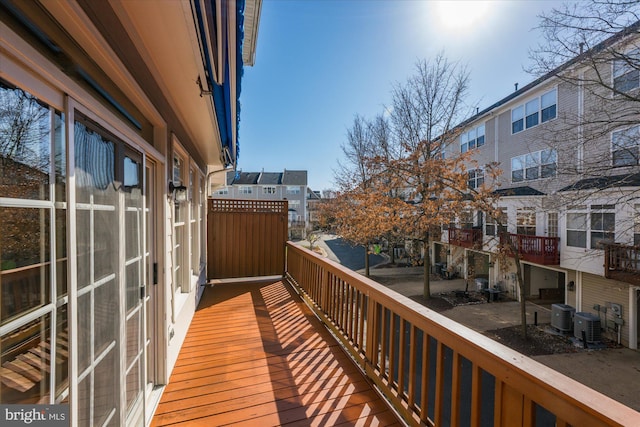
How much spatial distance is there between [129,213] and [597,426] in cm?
218

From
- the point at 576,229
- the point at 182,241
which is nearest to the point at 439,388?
the point at 182,241

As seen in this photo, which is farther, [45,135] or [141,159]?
[141,159]

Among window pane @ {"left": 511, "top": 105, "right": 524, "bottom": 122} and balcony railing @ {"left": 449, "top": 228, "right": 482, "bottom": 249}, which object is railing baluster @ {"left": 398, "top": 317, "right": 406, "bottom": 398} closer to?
balcony railing @ {"left": 449, "top": 228, "right": 482, "bottom": 249}

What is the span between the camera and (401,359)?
6.22 ft

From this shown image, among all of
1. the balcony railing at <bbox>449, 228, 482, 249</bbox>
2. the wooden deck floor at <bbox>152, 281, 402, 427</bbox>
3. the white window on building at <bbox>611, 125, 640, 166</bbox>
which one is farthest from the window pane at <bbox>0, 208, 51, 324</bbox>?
the balcony railing at <bbox>449, 228, 482, 249</bbox>

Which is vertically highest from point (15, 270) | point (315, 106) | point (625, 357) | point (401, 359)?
point (315, 106)

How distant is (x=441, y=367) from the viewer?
1.57m

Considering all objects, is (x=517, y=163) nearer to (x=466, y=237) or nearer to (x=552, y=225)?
(x=552, y=225)

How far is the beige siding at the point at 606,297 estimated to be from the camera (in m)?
7.66

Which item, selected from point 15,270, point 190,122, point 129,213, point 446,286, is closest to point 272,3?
point 190,122

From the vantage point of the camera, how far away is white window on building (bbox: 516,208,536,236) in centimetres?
1045

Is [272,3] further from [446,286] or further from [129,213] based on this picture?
[446,286]

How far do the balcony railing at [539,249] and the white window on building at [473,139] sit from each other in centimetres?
581

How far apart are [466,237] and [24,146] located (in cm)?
1429
